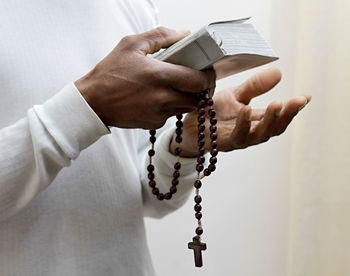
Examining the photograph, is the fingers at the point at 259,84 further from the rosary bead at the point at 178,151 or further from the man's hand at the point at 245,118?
the rosary bead at the point at 178,151

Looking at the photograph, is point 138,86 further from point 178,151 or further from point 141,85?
point 178,151

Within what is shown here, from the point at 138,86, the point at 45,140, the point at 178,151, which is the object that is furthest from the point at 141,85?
the point at 178,151

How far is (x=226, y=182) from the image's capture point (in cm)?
127

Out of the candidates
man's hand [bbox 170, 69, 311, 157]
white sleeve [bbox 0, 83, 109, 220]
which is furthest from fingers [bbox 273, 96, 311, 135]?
white sleeve [bbox 0, 83, 109, 220]

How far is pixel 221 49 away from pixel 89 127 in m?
0.16

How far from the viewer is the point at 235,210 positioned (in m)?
1.29

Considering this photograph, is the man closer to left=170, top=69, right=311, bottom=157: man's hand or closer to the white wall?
left=170, top=69, right=311, bottom=157: man's hand

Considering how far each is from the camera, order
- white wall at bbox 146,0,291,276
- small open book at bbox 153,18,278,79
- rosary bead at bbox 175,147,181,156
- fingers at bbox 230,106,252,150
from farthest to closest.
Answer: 1. white wall at bbox 146,0,291,276
2. rosary bead at bbox 175,147,181,156
3. fingers at bbox 230,106,252,150
4. small open book at bbox 153,18,278,79

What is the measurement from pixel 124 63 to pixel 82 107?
7cm

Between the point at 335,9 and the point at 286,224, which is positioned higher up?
the point at 335,9

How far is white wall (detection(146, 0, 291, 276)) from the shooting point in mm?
1213

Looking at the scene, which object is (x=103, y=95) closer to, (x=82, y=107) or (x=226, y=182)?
(x=82, y=107)

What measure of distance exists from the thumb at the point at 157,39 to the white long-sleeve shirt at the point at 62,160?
89 mm

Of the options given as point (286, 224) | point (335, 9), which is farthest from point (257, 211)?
point (335, 9)
